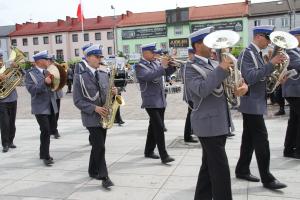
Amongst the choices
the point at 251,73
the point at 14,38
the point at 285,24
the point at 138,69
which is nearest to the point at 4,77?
the point at 138,69

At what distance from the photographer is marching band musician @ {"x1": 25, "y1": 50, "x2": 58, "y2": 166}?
7.00 meters

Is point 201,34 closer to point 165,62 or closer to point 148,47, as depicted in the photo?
point 165,62

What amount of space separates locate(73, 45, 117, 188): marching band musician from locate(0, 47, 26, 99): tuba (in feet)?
9.06

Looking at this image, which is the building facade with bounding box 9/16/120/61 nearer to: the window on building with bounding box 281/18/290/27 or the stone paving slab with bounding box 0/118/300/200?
the window on building with bounding box 281/18/290/27

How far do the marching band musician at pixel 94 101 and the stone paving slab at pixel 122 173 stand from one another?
362mm

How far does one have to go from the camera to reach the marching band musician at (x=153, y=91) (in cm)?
669

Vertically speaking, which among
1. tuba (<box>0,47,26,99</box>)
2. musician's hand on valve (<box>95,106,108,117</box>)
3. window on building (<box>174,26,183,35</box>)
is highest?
window on building (<box>174,26,183,35</box>)

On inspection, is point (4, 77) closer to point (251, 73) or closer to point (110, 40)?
point (251, 73)

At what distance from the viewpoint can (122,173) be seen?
20.6ft

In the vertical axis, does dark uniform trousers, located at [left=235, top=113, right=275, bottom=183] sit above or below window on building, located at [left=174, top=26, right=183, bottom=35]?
below

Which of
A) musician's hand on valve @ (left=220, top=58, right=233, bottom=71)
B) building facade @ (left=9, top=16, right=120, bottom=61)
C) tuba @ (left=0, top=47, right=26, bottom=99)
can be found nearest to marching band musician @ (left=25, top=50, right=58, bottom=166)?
tuba @ (left=0, top=47, right=26, bottom=99)

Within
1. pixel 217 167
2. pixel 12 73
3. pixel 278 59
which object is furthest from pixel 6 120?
pixel 278 59

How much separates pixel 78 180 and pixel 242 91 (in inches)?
118

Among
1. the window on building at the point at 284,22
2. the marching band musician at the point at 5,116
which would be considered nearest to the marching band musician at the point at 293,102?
the marching band musician at the point at 5,116
